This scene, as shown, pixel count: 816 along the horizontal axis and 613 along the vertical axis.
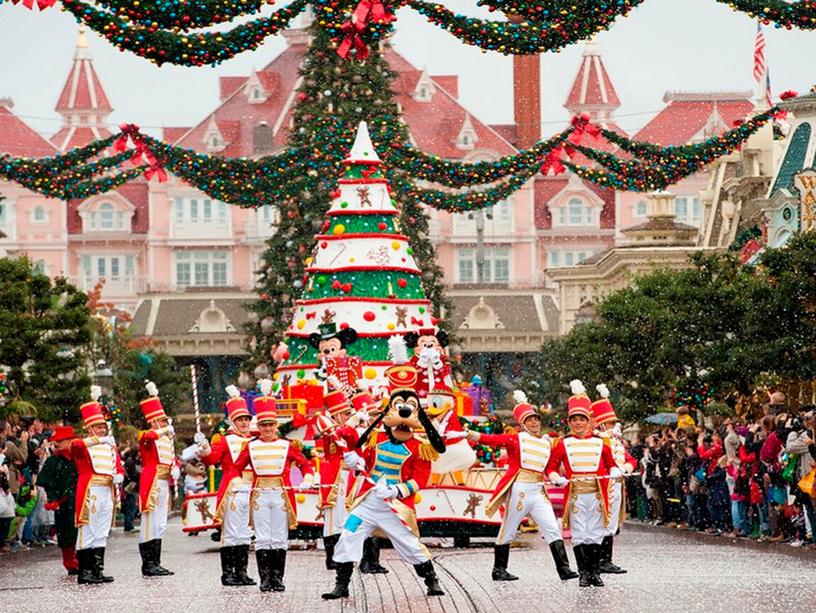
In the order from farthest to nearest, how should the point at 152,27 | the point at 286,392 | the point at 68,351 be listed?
the point at 68,351 → the point at 286,392 → the point at 152,27

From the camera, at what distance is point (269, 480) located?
826 inches

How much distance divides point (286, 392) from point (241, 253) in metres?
101

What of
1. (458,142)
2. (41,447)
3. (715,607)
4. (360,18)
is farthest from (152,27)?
(458,142)

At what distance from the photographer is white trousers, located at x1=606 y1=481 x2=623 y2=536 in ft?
72.4

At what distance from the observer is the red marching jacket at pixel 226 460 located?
833 inches

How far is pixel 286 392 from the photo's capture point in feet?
94.2

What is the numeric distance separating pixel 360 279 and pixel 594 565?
10355 mm

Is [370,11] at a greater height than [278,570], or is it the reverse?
[370,11]

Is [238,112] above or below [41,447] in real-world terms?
above

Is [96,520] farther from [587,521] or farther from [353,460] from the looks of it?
[587,521]

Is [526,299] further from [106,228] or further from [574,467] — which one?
[574,467]


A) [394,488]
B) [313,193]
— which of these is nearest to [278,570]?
[394,488]

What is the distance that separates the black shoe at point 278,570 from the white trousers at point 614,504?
3170 mm

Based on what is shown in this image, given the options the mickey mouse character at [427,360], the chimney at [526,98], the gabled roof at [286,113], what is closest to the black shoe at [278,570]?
the mickey mouse character at [427,360]
